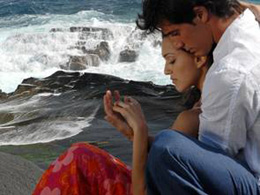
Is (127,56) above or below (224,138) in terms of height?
below

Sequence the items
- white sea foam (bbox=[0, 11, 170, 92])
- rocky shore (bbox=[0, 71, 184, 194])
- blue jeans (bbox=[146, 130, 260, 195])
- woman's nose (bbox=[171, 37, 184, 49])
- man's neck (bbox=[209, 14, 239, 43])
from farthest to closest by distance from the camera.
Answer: white sea foam (bbox=[0, 11, 170, 92]) → rocky shore (bbox=[0, 71, 184, 194]) → woman's nose (bbox=[171, 37, 184, 49]) → man's neck (bbox=[209, 14, 239, 43]) → blue jeans (bbox=[146, 130, 260, 195])

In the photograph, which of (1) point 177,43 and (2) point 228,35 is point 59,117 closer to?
(1) point 177,43

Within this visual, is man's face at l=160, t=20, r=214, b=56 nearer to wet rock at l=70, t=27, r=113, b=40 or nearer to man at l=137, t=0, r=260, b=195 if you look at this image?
man at l=137, t=0, r=260, b=195

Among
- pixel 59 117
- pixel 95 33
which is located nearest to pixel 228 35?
pixel 59 117

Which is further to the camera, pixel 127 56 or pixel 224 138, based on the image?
pixel 127 56

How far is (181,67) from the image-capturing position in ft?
8.47

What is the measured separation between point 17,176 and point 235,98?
2459 millimetres

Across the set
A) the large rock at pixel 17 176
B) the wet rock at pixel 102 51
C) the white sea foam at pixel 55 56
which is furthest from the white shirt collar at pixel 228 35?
the wet rock at pixel 102 51

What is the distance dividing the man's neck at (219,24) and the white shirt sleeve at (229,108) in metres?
0.28

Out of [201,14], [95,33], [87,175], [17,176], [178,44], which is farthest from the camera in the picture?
[95,33]

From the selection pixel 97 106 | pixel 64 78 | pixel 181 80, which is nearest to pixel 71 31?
pixel 64 78

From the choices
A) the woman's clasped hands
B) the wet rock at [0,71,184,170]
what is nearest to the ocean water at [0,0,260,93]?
the wet rock at [0,71,184,170]

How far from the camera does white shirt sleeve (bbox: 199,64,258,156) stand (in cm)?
211

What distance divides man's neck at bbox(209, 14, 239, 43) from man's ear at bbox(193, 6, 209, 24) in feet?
0.09
